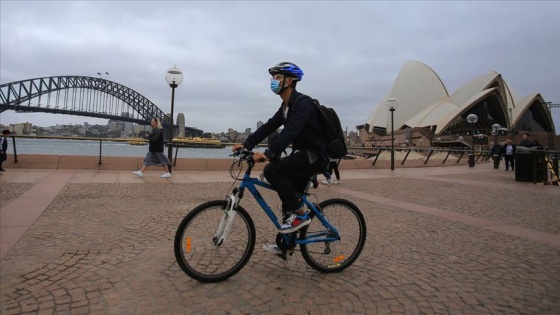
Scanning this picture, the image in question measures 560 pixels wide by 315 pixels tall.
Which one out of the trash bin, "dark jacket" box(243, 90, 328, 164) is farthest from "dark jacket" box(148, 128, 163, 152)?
the trash bin

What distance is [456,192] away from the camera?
8789 millimetres

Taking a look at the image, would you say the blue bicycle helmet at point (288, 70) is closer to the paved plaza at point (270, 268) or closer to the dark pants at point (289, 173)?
the dark pants at point (289, 173)

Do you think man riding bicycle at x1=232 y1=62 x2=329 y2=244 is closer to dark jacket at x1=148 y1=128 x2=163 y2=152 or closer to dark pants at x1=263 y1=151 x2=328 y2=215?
dark pants at x1=263 y1=151 x2=328 y2=215

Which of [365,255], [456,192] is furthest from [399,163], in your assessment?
[365,255]

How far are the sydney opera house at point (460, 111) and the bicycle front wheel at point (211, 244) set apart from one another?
62.9 metres

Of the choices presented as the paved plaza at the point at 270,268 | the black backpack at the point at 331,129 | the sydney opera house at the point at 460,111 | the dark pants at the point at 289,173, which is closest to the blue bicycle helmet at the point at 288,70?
the black backpack at the point at 331,129

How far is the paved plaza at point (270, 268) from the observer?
2.44m

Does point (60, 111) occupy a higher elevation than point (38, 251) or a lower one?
higher

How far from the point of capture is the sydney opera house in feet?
198

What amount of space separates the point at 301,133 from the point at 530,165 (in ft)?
38.1

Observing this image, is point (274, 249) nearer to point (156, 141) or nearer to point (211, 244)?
point (211, 244)

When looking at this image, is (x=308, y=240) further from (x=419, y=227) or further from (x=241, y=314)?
(x=419, y=227)

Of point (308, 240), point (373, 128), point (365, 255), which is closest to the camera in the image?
point (308, 240)

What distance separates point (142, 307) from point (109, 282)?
0.55 meters
